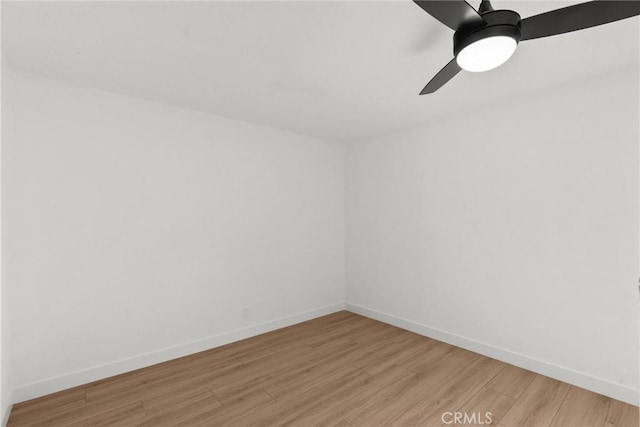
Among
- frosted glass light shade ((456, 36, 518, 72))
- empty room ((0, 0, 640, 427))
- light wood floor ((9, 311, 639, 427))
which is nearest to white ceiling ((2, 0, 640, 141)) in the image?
empty room ((0, 0, 640, 427))

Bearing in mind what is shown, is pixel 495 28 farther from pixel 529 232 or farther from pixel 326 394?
pixel 326 394

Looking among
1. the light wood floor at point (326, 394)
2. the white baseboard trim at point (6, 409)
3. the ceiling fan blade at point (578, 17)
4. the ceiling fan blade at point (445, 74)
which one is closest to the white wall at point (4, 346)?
the white baseboard trim at point (6, 409)

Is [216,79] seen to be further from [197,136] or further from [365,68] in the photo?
[365,68]

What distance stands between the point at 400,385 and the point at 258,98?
284 cm

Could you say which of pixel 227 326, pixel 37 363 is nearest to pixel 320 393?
pixel 227 326

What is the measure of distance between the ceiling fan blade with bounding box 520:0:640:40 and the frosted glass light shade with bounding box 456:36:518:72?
0.10m

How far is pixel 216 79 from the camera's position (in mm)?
2502

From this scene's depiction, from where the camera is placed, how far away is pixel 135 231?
112 inches

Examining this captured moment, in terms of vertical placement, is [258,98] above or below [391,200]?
above

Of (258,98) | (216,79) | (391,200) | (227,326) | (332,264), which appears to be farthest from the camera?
(332,264)

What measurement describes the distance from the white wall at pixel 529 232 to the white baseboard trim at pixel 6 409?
3603mm

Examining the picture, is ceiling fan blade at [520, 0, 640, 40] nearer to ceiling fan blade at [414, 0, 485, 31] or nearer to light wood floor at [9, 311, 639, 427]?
ceiling fan blade at [414, 0, 485, 31]

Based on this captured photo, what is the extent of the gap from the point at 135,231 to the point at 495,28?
121 inches

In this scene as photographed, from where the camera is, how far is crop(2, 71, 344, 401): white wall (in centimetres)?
239
